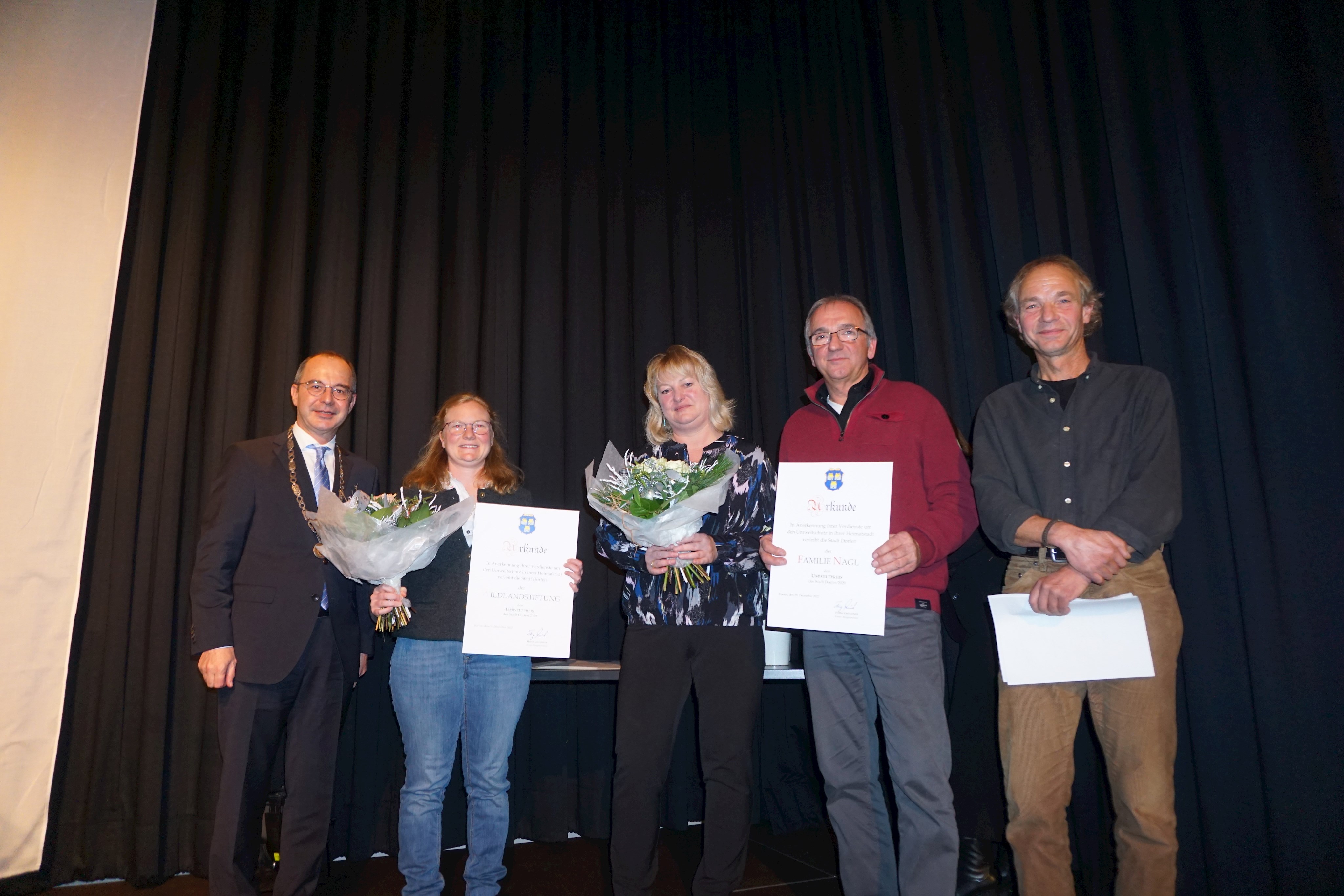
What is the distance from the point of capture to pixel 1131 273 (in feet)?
8.31

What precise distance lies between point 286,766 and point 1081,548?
2.68 metres

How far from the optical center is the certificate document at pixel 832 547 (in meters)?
2.18

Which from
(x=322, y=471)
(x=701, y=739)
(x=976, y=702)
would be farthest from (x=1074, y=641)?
(x=322, y=471)

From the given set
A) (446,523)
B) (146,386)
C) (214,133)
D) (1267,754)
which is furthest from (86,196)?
(1267,754)

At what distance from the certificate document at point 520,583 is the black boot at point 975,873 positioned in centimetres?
170

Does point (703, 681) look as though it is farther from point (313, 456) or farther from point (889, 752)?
point (313, 456)

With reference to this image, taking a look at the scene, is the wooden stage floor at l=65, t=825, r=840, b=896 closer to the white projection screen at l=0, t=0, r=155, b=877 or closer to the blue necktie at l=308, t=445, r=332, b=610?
the white projection screen at l=0, t=0, r=155, b=877

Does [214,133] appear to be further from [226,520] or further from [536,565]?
[536,565]

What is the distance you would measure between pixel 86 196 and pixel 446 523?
2.62 m

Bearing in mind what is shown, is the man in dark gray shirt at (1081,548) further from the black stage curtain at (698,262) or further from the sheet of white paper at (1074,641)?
the black stage curtain at (698,262)

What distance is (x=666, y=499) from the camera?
89.7 inches

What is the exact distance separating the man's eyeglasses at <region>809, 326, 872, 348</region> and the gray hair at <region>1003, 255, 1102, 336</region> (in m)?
0.47

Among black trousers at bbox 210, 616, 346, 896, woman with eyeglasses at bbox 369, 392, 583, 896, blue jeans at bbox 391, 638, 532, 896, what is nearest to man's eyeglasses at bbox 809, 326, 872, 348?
woman with eyeglasses at bbox 369, 392, 583, 896

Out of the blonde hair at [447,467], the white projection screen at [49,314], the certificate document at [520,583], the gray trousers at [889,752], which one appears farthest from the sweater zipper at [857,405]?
the white projection screen at [49,314]
